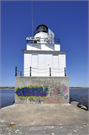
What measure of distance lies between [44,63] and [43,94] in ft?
15.7

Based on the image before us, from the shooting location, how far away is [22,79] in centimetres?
844

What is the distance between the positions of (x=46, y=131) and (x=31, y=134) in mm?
704

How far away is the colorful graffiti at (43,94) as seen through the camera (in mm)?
8133

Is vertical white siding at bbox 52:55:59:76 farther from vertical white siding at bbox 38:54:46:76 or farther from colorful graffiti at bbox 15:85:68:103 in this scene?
colorful graffiti at bbox 15:85:68:103

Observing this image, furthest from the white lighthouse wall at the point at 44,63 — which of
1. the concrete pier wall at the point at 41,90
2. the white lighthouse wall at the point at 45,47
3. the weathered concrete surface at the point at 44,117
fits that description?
the weathered concrete surface at the point at 44,117

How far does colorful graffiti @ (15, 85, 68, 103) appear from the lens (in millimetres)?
8133

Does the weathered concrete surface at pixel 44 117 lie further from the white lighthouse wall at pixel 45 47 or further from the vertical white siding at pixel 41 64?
the white lighthouse wall at pixel 45 47

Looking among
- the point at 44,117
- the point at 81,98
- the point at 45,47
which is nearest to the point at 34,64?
the point at 45,47

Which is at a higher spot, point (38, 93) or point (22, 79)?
point (22, 79)

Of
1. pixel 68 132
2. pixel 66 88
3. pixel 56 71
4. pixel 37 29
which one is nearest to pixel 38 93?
pixel 66 88

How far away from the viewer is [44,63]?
11258 mm

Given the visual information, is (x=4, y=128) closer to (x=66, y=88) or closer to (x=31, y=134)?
(x=31, y=134)

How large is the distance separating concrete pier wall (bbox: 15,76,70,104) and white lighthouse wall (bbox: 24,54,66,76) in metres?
2.50

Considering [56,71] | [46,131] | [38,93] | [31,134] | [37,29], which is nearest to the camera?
[31,134]
